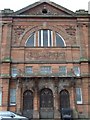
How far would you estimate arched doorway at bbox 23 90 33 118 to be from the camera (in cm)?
2636

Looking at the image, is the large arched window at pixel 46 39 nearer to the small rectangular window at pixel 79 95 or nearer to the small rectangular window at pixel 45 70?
the small rectangular window at pixel 45 70

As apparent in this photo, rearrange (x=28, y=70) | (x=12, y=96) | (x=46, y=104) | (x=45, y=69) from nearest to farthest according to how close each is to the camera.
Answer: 1. (x=46, y=104)
2. (x=12, y=96)
3. (x=28, y=70)
4. (x=45, y=69)

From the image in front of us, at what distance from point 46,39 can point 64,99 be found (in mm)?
7387

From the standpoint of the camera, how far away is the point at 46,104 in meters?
26.9

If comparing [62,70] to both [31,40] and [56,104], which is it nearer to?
[56,104]

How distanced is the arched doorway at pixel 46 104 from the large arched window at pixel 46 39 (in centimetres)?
549

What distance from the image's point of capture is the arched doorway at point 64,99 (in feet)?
88.5

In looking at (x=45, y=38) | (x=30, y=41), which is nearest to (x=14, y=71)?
(x=30, y=41)

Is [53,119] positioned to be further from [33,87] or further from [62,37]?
[62,37]

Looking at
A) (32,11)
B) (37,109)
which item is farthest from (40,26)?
(37,109)

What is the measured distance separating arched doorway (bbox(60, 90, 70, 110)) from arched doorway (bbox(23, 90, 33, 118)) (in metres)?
3.21

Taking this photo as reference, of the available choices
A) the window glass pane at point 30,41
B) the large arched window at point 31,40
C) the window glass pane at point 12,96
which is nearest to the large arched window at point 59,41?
the large arched window at point 31,40

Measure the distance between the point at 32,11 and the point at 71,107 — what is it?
1246 cm

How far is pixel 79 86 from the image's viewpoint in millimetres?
27641
